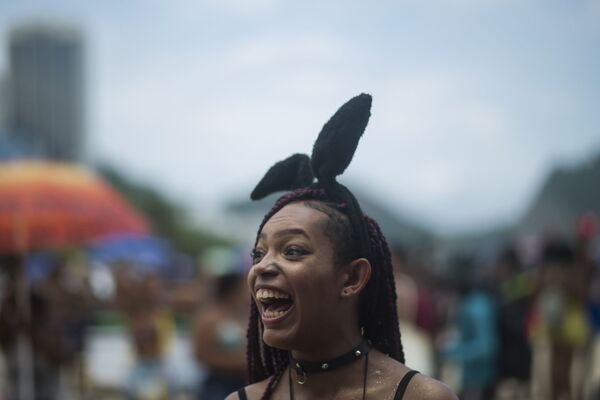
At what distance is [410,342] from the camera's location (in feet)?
21.7

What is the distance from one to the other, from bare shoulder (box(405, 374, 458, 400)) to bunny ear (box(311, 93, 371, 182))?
61 cm

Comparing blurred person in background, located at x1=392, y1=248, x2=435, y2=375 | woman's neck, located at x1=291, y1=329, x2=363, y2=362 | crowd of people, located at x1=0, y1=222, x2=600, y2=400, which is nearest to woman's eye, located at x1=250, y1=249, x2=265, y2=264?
woman's neck, located at x1=291, y1=329, x2=363, y2=362

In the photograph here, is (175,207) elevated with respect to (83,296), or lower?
lower

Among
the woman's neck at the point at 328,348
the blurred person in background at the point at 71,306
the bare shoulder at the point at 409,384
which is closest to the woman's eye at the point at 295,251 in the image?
the woman's neck at the point at 328,348

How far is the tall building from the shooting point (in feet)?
332

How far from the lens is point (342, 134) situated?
2.36 meters

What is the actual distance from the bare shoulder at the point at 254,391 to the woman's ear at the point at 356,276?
0.41m

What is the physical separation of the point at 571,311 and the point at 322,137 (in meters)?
5.84

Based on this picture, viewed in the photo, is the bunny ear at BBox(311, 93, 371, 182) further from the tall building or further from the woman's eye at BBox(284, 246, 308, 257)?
the tall building

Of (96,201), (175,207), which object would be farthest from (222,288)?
(175,207)

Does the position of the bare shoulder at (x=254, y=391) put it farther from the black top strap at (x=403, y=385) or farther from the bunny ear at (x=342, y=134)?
the bunny ear at (x=342, y=134)

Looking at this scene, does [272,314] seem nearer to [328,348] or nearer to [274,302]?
[274,302]

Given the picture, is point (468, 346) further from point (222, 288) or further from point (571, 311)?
point (222, 288)

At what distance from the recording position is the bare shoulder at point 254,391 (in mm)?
2479
